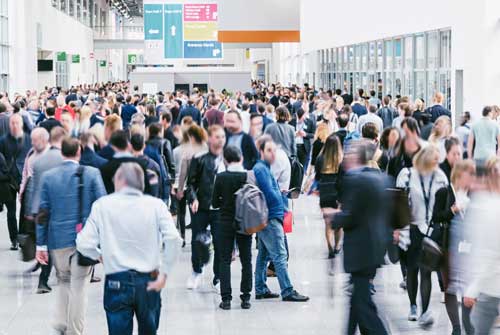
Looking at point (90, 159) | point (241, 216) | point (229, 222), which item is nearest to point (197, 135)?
point (90, 159)

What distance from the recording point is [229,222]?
374 inches

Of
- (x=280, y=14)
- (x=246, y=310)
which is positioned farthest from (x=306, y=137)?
(x=280, y=14)

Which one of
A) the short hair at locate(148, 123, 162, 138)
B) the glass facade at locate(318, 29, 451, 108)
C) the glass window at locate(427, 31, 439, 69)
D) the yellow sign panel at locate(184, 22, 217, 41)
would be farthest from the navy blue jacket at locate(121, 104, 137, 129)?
the yellow sign panel at locate(184, 22, 217, 41)

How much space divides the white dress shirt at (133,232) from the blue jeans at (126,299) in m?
0.06

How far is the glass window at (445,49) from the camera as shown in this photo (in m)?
22.5

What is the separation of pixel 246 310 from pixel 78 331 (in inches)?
86.9

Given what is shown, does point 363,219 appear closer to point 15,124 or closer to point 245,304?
point 245,304

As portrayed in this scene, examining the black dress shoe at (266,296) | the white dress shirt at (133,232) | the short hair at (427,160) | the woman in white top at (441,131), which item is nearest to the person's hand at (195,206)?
the black dress shoe at (266,296)

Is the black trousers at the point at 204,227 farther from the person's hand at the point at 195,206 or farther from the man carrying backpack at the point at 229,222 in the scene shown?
the man carrying backpack at the point at 229,222

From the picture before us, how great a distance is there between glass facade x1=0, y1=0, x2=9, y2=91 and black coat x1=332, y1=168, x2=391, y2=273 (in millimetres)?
32593

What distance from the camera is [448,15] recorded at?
21625 millimetres

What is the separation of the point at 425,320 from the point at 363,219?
6.60 feet

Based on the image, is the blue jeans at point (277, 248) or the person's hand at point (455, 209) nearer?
the person's hand at point (455, 209)

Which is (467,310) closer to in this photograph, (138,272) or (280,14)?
(138,272)
